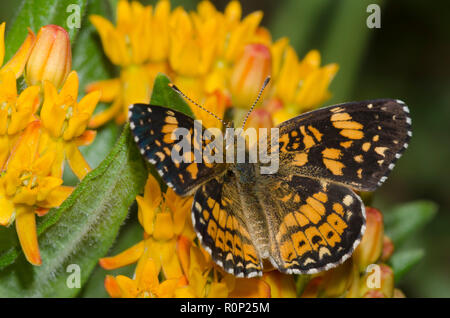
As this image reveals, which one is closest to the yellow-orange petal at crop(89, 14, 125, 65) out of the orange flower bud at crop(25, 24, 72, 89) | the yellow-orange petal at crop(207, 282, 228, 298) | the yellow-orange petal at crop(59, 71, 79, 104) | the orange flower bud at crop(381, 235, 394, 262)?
the orange flower bud at crop(25, 24, 72, 89)

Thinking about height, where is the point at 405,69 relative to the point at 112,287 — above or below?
below

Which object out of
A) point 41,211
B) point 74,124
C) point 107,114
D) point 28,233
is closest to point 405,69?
point 107,114

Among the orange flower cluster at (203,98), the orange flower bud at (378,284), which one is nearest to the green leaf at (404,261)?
the orange flower cluster at (203,98)

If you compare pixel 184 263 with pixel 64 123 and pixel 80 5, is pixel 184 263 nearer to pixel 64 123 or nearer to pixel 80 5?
pixel 64 123

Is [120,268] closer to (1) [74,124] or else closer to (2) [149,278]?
(2) [149,278]

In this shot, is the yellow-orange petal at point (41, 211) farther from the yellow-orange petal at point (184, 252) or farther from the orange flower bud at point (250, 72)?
the orange flower bud at point (250, 72)
